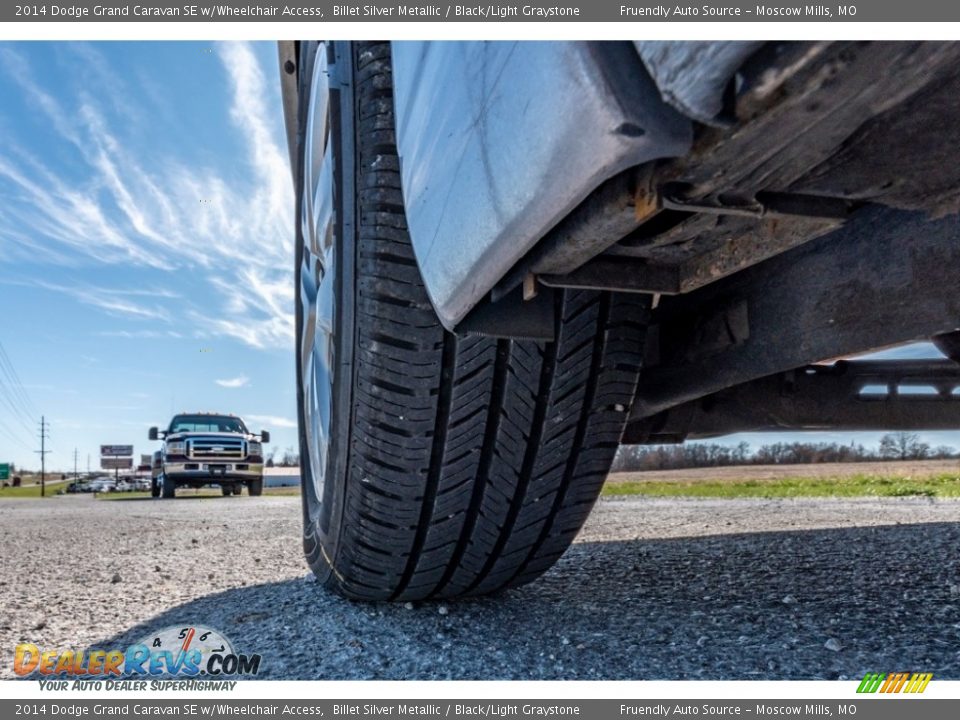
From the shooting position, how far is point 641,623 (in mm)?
1617

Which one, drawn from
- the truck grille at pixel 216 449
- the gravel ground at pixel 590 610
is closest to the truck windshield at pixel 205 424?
the truck grille at pixel 216 449

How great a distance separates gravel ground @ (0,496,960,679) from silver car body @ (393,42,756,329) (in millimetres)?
786

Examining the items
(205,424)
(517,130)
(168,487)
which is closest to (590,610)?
(517,130)

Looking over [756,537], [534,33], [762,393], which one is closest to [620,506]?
[756,537]

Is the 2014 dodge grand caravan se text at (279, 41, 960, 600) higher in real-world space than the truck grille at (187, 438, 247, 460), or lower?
higher

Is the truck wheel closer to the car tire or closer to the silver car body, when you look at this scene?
the silver car body

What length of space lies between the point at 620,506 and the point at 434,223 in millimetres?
4456

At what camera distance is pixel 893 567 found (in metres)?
2.15

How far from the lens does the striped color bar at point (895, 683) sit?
1.14 m

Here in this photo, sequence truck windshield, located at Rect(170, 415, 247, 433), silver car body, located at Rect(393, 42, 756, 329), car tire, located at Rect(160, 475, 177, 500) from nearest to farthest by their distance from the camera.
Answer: silver car body, located at Rect(393, 42, 756, 329)
car tire, located at Rect(160, 475, 177, 500)
truck windshield, located at Rect(170, 415, 247, 433)

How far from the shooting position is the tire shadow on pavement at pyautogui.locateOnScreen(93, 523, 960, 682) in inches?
52.6

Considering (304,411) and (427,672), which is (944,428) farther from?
(304,411)

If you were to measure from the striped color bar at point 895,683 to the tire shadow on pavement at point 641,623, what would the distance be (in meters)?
0.05

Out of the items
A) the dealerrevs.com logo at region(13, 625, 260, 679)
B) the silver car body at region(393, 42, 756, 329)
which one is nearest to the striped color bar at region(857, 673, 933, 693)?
the silver car body at region(393, 42, 756, 329)
